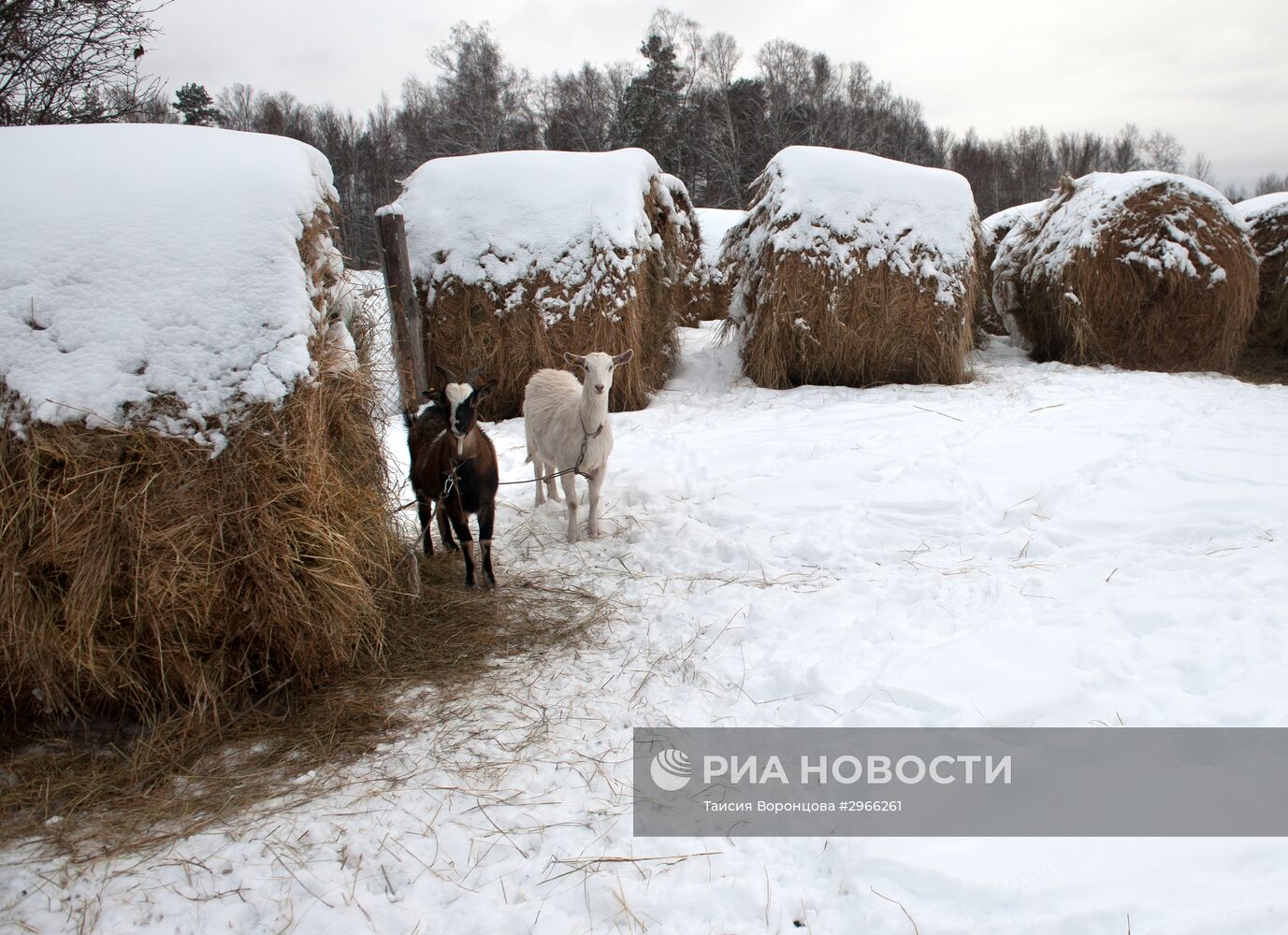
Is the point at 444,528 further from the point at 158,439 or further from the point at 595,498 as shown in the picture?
the point at 158,439

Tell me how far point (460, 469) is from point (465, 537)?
1.31ft

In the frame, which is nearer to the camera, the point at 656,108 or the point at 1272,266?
the point at 1272,266

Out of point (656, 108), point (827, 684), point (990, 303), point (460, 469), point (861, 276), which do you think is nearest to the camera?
point (827, 684)

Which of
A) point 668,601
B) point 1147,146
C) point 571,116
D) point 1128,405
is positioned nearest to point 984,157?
point 1147,146

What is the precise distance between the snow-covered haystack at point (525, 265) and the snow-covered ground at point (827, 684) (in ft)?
8.08

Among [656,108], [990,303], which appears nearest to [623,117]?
[656,108]

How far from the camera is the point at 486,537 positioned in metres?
4.33

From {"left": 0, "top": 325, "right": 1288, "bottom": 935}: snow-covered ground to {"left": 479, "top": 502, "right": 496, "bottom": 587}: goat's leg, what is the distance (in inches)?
15.7

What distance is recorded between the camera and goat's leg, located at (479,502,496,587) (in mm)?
4305

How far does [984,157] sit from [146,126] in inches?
2602

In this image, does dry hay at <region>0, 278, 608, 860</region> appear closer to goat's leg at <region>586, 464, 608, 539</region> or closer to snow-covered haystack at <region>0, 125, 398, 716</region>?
snow-covered haystack at <region>0, 125, 398, 716</region>

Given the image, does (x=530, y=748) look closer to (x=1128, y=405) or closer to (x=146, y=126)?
(x=146, y=126)

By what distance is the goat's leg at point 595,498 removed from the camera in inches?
204

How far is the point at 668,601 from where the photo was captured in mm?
4113
